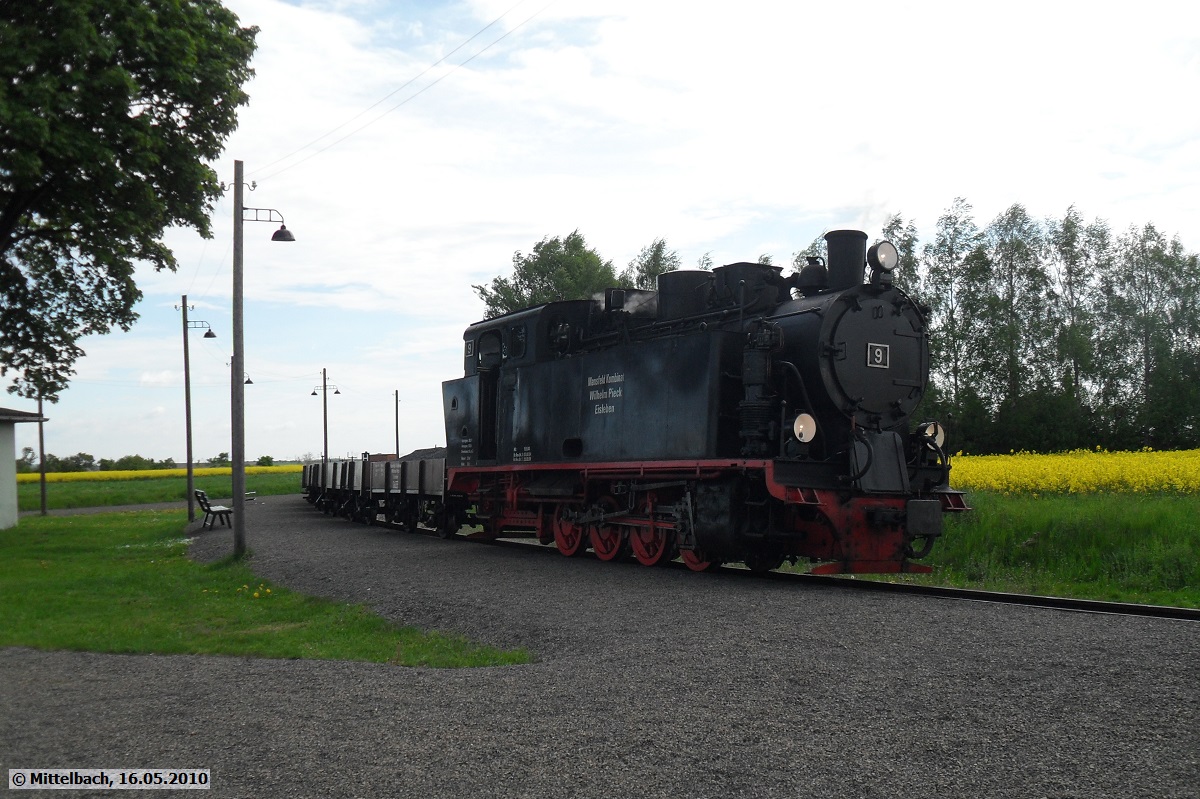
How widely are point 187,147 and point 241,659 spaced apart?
16512 mm

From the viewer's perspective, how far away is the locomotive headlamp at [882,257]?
11.5 meters

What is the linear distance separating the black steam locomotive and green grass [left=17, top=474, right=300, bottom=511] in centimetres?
3558

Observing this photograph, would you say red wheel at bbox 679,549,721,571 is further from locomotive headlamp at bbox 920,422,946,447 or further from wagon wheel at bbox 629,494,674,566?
locomotive headlamp at bbox 920,422,946,447

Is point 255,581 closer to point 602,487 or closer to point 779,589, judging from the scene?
point 602,487

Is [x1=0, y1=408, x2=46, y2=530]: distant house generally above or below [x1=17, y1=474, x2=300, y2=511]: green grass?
above

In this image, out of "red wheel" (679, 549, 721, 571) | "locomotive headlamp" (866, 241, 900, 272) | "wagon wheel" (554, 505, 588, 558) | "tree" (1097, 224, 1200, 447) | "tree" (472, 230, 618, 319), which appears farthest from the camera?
"tree" (472, 230, 618, 319)

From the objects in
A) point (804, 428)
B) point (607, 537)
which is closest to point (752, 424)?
point (804, 428)

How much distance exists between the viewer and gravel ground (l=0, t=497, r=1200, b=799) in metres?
4.52

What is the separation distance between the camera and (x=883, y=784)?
4375mm

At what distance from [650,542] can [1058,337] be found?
30424mm

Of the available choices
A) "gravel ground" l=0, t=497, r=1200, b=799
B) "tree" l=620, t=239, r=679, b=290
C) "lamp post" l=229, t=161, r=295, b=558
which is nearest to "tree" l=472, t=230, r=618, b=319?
"tree" l=620, t=239, r=679, b=290

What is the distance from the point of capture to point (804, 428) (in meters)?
10.7

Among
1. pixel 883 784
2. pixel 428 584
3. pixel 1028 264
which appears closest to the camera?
pixel 883 784

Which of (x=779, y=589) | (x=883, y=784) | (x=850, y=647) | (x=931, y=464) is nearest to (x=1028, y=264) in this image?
(x=931, y=464)
